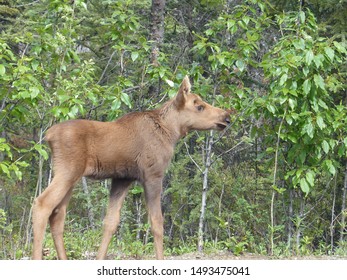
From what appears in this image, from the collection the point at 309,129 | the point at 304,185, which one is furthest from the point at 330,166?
the point at 309,129

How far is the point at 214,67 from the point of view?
10633mm

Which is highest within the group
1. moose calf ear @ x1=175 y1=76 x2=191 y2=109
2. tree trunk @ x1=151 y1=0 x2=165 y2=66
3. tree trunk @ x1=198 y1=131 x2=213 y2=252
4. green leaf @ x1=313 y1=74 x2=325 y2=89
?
tree trunk @ x1=151 y1=0 x2=165 y2=66

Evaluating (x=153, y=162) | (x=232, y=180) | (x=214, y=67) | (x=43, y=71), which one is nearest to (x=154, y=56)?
(x=214, y=67)

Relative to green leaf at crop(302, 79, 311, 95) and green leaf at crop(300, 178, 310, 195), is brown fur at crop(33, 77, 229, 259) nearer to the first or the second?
green leaf at crop(302, 79, 311, 95)

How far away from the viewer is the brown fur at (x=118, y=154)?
8.07 metres

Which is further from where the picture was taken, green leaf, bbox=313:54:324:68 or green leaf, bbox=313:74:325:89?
green leaf, bbox=313:74:325:89

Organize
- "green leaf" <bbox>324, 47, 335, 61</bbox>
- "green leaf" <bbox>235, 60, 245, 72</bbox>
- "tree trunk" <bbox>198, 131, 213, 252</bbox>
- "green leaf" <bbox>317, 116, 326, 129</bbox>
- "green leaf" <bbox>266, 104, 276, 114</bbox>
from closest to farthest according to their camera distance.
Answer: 1. "green leaf" <bbox>324, 47, 335, 61</bbox>
2. "green leaf" <bbox>317, 116, 326, 129</bbox>
3. "green leaf" <bbox>266, 104, 276, 114</bbox>
4. "green leaf" <bbox>235, 60, 245, 72</bbox>
5. "tree trunk" <bbox>198, 131, 213, 252</bbox>

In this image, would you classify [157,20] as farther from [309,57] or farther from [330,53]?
[330,53]

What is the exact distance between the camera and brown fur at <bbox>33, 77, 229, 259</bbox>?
8.07 metres

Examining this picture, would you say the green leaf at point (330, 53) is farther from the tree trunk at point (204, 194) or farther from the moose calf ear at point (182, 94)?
the tree trunk at point (204, 194)

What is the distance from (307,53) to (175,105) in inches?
83.3

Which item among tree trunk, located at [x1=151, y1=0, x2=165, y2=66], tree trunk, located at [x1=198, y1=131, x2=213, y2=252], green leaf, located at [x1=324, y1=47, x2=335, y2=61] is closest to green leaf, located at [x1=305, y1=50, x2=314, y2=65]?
green leaf, located at [x1=324, y1=47, x2=335, y2=61]

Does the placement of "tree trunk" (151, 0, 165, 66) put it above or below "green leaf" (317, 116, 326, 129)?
above

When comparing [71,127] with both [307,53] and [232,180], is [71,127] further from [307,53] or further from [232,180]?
[232,180]
